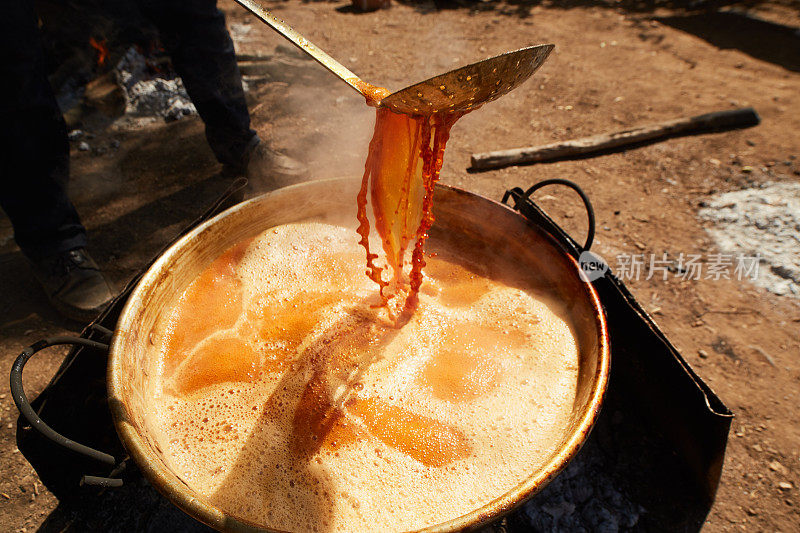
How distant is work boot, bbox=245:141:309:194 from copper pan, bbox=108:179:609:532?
141cm

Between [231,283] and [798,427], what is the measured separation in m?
3.43

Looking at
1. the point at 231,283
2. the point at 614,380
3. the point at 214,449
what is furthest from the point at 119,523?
the point at 614,380

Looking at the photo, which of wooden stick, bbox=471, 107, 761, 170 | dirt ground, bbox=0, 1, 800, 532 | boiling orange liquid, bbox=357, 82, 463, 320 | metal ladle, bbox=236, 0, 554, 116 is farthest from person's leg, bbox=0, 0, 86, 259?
wooden stick, bbox=471, 107, 761, 170

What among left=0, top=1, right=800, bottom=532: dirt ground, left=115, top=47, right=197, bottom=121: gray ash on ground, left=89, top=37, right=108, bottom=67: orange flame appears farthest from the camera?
left=89, top=37, right=108, bottom=67: orange flame

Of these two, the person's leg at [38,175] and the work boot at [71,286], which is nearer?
the person's leg at [38,175]

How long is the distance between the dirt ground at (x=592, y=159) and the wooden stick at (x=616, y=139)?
0.43 ft

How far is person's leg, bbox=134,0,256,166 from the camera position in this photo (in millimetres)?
3197

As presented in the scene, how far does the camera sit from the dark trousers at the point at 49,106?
2.55m

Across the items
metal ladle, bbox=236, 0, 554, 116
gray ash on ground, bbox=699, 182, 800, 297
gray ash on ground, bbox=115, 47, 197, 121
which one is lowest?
gray ash on ground, bbox=699, 182, 800, 297

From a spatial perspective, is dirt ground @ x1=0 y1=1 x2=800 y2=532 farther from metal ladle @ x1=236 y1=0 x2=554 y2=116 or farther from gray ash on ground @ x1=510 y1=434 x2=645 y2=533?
metal ladle @ x1=236 y1=0 x2=554 y2=116

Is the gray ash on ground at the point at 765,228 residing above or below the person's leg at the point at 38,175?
below

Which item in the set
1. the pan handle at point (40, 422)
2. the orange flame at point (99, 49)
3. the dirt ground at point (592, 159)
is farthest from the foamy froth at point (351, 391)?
the orange flame at point (99, 49)

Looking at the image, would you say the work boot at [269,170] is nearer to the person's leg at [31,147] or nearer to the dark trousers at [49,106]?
the dark trousers at [49,106]

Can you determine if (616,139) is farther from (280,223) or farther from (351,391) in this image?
(351,391)
